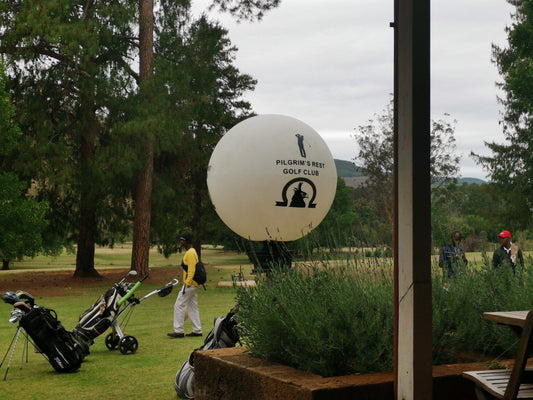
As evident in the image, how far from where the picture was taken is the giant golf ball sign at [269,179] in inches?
290

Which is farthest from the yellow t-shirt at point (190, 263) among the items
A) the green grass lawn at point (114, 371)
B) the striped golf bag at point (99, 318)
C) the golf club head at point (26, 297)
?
the golf club head at point (26, 297)

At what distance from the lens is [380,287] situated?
17.9ft

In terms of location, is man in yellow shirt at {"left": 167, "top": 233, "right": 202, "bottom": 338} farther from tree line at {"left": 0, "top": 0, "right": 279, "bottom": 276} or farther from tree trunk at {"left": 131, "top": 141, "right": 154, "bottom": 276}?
tree trunk at {"left": 131, "top": 141, "right": 154, "bottom": 276}

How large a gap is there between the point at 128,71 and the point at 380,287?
22.9m

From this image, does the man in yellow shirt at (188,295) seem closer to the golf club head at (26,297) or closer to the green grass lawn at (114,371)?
the green grass lawn at (114,371)

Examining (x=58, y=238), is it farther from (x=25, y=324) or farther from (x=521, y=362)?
(x=521, y=362)

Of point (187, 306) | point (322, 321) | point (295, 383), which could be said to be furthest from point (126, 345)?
point (295, 383)

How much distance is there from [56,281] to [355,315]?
25.1 m

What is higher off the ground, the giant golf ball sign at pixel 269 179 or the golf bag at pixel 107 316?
the giant golf ball sign at pixel 269 179

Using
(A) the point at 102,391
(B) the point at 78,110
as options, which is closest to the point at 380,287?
(A) the point at 102,391

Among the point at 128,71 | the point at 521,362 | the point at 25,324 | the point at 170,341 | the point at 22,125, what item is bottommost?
the point at 170,341

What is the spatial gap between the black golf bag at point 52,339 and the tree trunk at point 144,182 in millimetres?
17544

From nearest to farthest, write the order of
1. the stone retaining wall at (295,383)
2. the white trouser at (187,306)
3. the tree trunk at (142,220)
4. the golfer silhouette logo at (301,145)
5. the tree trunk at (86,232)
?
the stone retaining wall at (295,383)
the golfer silhouette logo at (301,145)
the white trouser at (187,306)
the tree trunk at (142,220)
the tree trunk at (86,232)

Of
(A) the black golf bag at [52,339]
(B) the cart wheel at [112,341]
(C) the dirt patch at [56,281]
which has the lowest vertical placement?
(C) the dirt patch at [56,281]
